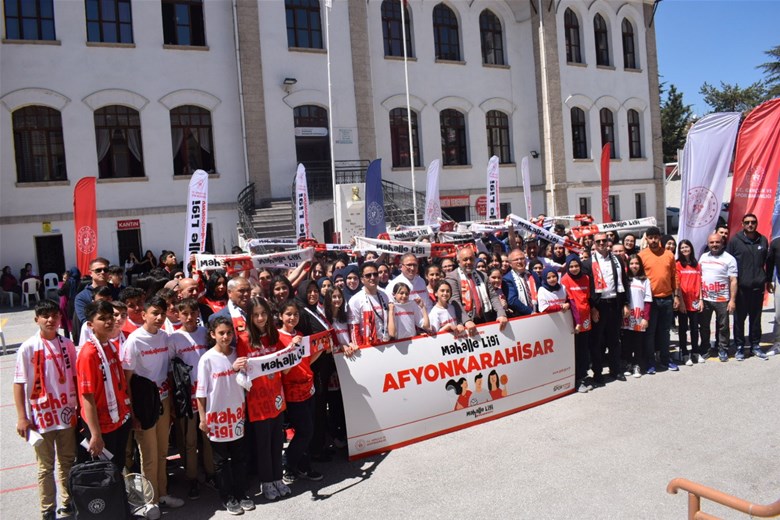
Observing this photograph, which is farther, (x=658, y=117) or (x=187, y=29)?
(x=658, y=117)

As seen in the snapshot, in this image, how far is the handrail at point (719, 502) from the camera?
286cm

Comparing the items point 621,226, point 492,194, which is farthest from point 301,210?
point 621,226

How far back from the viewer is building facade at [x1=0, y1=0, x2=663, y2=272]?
20.5 metres

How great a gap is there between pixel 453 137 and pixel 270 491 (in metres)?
24.1

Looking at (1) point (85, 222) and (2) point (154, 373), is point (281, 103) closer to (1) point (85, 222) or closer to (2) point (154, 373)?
(1) point (85, 222)

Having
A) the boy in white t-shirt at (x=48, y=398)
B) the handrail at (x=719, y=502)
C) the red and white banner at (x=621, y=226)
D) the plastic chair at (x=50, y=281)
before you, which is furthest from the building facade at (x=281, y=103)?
the handrail at (x=719, y=502)

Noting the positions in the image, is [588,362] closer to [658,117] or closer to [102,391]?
[102,391]

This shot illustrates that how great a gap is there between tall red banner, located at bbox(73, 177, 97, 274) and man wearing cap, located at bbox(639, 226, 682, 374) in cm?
986

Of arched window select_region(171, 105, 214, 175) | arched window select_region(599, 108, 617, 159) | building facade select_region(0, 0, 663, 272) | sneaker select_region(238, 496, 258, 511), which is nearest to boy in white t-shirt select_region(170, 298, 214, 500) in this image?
sneaker select_region(238, 496, 258, 511)

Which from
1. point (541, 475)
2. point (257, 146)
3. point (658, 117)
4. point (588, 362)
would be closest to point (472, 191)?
point (257, 146)

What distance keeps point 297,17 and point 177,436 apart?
843 inches

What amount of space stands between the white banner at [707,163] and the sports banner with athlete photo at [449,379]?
4160 millimetres

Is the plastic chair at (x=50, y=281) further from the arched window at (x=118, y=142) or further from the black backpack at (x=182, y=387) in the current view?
the black backpack at (x=182, y=387)

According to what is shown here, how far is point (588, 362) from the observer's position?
7918 millimetres
